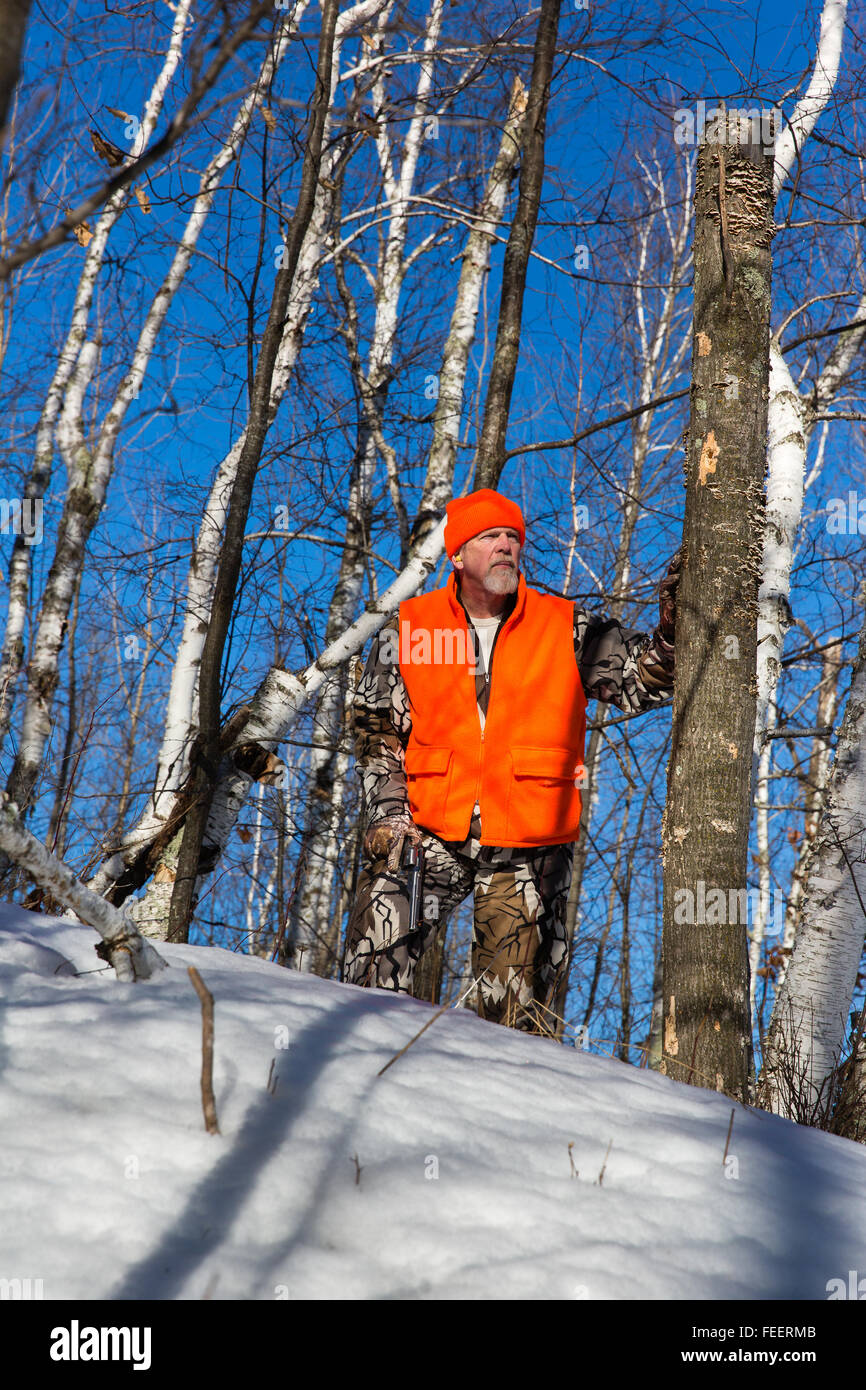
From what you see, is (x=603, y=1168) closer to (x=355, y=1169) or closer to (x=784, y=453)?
(x=355, y=1169)

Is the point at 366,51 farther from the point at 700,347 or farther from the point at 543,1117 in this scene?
the point at 543,1117

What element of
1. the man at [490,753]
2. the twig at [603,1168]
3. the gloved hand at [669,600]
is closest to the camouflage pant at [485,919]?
the man at [490,753]

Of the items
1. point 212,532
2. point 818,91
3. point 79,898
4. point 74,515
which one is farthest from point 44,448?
point 79,898

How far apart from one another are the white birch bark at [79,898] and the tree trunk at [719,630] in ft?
5.03

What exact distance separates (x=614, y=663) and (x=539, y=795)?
1.85 ft

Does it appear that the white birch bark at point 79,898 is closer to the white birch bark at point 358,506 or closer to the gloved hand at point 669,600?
the gloved hand at point 669,600

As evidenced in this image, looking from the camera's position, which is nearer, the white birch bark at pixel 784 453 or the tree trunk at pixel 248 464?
the tree trunk at pixel 248 464

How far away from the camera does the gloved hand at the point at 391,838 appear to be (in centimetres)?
334

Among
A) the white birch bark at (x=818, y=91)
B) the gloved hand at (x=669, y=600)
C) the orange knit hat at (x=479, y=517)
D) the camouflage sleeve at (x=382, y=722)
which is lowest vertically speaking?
the camouflage sleeve at (x=382, y=722)

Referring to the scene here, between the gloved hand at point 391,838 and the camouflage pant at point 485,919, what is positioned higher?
the gloved hand at point 391,838

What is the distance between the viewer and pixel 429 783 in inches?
134

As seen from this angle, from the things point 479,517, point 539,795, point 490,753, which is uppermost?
point 479,517

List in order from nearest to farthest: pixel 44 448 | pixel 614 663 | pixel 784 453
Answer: pixel 614 663
pixel 784 453
pixel 44 448
